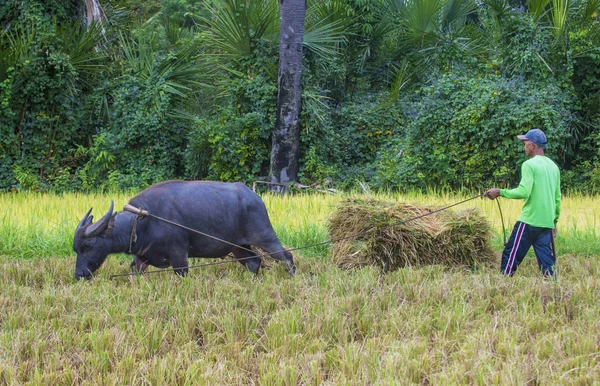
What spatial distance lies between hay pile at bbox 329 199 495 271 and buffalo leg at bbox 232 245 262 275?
2.52 ft

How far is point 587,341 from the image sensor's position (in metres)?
3.85

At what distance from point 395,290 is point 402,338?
3.53 feet

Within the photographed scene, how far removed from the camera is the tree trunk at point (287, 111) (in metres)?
11.9

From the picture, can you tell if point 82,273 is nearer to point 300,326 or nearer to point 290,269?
point 290,269

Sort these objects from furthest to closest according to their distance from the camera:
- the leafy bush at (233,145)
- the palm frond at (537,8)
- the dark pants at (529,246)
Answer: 1. the palm frond at (537,8)
2. the leafy bush at (233,145)
3. the dark pants at (529,246)

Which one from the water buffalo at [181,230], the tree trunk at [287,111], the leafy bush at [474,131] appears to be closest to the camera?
the water buffalo at [181,230]

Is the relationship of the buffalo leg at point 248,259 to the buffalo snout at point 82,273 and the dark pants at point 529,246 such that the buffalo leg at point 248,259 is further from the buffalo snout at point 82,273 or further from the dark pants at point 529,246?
the dark pants at point 529,246

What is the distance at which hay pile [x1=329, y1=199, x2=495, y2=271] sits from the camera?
615 centimetres

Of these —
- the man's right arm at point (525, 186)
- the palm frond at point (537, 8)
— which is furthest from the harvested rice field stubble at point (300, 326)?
the palm frond at point (537, 8)

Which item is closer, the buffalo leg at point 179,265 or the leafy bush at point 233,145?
the buffalo leg at point 179,265

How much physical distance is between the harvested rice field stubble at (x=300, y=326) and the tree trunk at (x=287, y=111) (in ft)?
19.9

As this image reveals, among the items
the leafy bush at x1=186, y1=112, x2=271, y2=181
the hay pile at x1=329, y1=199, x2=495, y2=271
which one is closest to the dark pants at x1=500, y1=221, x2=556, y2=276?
the hay pile at x1=329, y1=199, x2=495, y2=271

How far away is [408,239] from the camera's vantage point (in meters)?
6.17

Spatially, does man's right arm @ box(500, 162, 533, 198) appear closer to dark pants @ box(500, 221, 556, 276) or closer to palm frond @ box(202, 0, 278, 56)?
dark pants @ box(500, 221, 556, 276)
